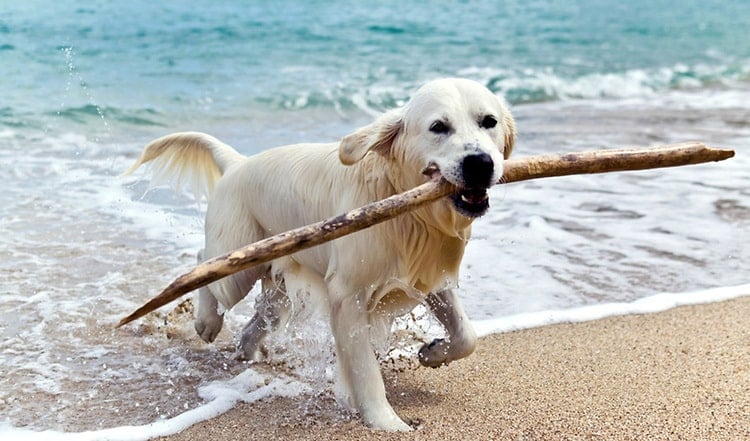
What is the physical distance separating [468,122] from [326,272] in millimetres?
998

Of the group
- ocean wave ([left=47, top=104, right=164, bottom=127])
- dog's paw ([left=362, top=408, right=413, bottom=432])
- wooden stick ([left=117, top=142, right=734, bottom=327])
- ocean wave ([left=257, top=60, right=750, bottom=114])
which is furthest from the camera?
ocean wave ([left=257, top=60, right=750, bottom=114])

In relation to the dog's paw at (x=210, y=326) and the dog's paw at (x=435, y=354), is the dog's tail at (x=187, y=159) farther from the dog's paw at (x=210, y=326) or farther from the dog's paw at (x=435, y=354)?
the dog's paw at (x=435, y=354)

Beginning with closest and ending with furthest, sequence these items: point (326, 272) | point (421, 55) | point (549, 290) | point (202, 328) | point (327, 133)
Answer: point (326, 272)
point (202, 328)
point (549, 290)
point (327, 133)
point (421, 55)

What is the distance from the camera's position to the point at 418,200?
3.18 meters

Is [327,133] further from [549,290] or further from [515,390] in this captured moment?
[515,390]

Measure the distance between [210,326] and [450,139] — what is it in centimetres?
202

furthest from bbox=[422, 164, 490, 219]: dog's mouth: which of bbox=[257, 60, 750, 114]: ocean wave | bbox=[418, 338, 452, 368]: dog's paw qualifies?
bbox=[257, 60, 750, 114]: ocean wave

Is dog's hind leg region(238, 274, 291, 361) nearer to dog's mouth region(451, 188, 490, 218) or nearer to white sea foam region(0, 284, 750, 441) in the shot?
white sea foam region(0, 284, 750, 441)

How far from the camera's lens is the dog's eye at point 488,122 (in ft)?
11.3

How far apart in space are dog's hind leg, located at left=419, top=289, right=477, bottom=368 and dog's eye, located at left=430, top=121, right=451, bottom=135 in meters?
0.95

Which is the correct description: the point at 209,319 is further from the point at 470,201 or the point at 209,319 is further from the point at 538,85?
the point at 538,85

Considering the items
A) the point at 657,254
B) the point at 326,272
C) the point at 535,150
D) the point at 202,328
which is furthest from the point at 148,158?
the point at 535,150

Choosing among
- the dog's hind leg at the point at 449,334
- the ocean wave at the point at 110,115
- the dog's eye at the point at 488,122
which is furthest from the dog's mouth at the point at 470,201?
the ocean wave at the point at 110,115

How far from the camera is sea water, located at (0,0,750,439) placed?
4551 mm
